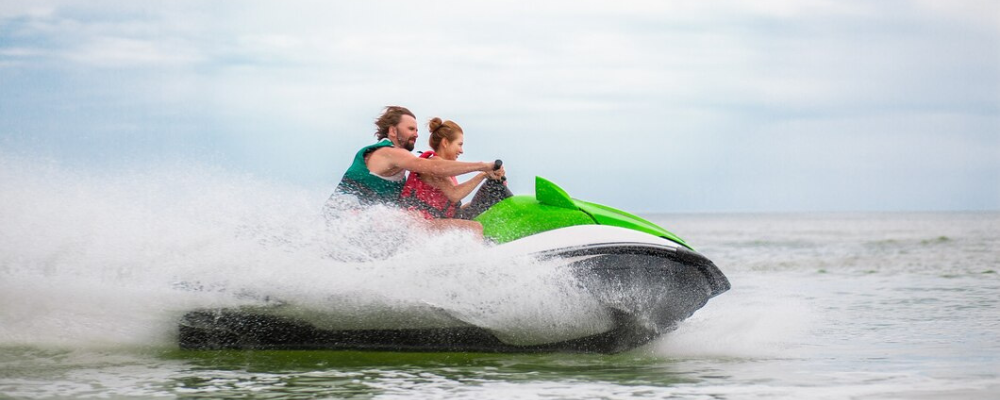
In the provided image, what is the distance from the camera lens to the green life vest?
5.51 metres

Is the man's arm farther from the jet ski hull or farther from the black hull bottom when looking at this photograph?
the black hull bottom

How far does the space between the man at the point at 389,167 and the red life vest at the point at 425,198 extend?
0.06m

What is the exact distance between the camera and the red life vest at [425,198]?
5477mm

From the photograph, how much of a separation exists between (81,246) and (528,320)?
244cm

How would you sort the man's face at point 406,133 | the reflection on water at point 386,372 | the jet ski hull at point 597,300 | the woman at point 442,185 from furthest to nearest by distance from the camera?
the man's face at point 406,133 < the woman at point 442,185 < the jet ski hull at point 597,300 < the reflection on water at point 386,372

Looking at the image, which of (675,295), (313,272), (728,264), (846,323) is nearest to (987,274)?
(728,264)

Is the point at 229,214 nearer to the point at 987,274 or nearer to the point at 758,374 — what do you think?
the point at 758,374

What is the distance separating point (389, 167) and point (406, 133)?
0.27 metres

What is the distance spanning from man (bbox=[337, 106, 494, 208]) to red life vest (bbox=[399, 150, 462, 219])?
0.20 ft

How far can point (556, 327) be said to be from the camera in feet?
17.8

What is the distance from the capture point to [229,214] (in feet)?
18.5

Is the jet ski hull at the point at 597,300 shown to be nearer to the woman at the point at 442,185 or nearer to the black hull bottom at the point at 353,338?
the black hull bottom at the point at 353,338

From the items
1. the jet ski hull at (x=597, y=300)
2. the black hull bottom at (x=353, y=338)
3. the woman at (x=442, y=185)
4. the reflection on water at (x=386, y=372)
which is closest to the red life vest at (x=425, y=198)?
the woman at (x=442, y=185)

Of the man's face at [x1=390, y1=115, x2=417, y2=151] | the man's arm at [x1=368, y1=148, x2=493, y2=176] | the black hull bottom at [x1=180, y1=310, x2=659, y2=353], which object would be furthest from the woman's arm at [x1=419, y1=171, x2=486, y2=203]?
the black hull bottom at [x1=180, y1=310, x2=659, y2=353]
